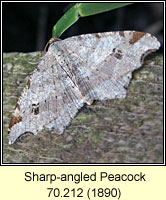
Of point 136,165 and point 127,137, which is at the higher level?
point 127,137

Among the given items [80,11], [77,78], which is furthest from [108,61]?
[80,11]

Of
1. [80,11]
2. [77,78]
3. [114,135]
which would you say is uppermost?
[80,11]

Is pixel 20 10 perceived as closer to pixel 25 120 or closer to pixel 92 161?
pixel 25 120

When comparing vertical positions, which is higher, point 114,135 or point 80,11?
point 80,11

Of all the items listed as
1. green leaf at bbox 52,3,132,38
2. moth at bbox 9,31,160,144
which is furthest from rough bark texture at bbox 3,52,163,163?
green leaf at bbox 52,3,132,38

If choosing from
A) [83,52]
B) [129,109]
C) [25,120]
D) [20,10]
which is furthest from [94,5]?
[20,10]

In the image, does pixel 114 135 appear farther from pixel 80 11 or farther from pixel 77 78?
pixel 80 11

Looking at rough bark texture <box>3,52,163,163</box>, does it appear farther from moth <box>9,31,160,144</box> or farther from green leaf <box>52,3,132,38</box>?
green leaf <box>52,3,132,38</box>

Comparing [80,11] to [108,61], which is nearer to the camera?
[108,61]
